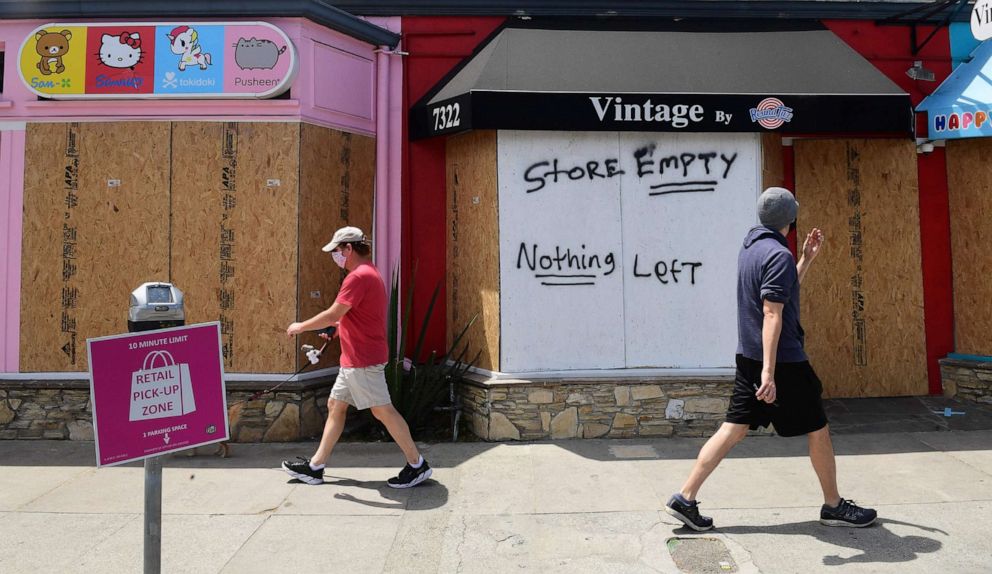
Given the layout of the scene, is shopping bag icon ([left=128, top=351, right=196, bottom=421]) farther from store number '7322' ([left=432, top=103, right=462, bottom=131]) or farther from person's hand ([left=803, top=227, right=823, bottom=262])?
store number '7322' ([left=432, top=103, right=462, bottom=131])

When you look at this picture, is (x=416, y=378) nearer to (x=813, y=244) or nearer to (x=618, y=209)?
(x=618, y=209)

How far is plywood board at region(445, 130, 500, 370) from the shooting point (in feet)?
21.4

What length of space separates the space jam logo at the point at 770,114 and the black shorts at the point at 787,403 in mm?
2857

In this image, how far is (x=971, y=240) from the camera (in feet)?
24.7

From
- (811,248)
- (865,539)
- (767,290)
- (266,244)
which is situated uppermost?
(266,244)

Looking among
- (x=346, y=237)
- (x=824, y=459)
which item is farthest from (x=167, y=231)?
(x=824, y=459)

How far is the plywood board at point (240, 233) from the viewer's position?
6.43 m

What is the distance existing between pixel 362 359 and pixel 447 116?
104 inches

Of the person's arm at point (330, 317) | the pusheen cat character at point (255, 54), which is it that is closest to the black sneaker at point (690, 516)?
the person's arm at point (330, 317)

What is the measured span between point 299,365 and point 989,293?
6.87 m

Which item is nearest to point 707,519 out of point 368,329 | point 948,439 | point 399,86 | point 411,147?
point 368,329

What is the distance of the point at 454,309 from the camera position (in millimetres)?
7238

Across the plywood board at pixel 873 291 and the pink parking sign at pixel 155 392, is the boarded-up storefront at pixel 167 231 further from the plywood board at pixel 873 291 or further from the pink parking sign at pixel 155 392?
the plywood board at pixel 873 291

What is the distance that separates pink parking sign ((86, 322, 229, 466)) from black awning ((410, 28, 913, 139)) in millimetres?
3587
